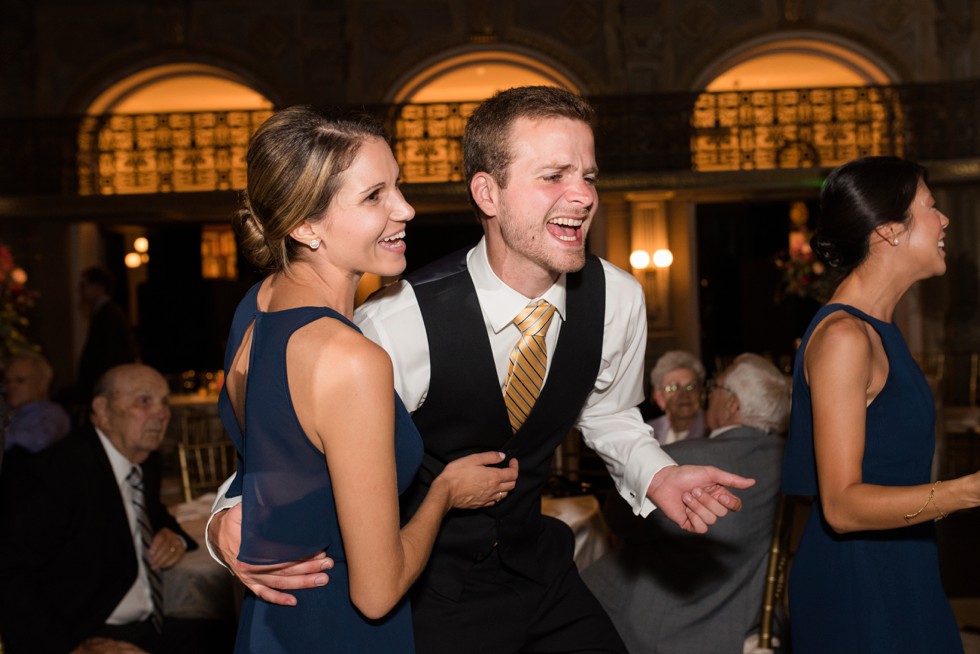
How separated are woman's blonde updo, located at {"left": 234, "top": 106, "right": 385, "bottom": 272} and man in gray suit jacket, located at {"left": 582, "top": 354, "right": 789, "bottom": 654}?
5.33ft

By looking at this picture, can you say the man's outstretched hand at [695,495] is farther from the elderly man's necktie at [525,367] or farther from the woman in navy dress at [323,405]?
the woman in navy dress at [323,405]

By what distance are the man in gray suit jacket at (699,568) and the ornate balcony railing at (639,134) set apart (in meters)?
9.45

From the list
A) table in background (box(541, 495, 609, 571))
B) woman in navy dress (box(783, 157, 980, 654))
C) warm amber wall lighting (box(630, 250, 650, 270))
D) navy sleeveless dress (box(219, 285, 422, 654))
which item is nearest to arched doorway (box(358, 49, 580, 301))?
warm amber wall lighting (box(630, 250, 650, 270))

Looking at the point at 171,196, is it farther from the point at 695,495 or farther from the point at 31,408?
the point at 695,495

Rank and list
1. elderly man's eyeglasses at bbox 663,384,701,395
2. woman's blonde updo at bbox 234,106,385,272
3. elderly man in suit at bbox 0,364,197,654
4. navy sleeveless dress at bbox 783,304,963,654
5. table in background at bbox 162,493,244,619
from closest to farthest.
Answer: woman's blonde updo at bbox 234,106,385,272, navy sleeveless dress at bbox 783,304,963,654, elderly man in suit at bbox 0,364,197,654, table in background at bbox 162,493,244,619, elderly man's eyeglasses at bbox 663,384,701,395

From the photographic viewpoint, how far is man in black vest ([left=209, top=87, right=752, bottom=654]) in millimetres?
1912

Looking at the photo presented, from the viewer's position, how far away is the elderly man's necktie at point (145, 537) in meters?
2.99

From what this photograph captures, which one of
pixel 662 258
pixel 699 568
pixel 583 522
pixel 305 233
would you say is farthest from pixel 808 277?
pixel 305 233

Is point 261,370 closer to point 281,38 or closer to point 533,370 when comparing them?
point 533,370

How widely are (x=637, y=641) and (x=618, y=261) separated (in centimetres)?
1006

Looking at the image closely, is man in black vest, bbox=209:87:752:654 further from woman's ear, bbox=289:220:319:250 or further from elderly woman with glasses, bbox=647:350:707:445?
elderly woman with glasses, bbox=647:350:707:445

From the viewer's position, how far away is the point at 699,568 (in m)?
2.78

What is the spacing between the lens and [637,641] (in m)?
2.77

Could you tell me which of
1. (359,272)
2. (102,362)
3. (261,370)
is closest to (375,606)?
(261,370)
